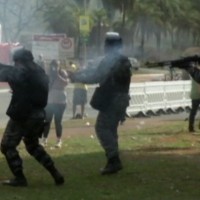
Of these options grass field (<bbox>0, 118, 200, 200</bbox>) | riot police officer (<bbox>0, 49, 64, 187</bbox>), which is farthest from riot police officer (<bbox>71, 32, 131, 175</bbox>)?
riot police officer (<bbox>0, 49, 64, 187</bbox>)

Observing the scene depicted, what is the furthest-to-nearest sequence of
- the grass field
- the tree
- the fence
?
the fence, the grass field, the tree

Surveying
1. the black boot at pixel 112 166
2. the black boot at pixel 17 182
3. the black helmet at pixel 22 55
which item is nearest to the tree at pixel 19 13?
the black helmet at pixel 22 55

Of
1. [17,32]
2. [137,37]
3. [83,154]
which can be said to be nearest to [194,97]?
[83,154]

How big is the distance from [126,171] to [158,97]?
14.5 meters

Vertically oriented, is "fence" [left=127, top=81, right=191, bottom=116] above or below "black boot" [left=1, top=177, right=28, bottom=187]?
below

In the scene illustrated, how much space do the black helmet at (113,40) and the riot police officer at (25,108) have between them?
47.8 inches

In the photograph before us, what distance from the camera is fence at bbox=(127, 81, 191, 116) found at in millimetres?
22312

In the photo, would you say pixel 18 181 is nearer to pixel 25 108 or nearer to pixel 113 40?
pixel 25 108

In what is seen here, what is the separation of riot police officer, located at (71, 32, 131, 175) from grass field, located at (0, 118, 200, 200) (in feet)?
1.40

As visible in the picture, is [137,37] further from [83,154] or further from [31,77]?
[83,154]

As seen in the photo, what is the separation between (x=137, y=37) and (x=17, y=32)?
6.01 ft

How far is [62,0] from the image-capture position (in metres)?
5.92

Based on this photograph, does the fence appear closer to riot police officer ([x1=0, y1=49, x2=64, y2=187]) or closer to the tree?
riot police officer ([x1=0, y1=49, x2=64, y2=187])

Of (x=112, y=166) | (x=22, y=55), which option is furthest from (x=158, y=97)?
(x=22, y=55)
